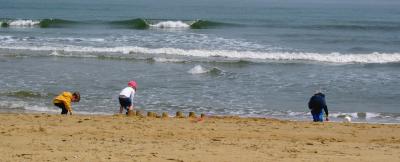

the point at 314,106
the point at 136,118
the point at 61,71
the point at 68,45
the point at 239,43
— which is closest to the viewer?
the point at 136,118

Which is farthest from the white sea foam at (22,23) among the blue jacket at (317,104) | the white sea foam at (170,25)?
the blue jacket at (317,104)

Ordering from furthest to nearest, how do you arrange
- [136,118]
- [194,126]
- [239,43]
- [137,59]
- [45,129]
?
1. [239,43]
2. [137,59]
3. [136,118]
4. [194,126]
5. [45,129]

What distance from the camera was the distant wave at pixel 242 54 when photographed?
2930 cm

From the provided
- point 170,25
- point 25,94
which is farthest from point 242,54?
point 170,25

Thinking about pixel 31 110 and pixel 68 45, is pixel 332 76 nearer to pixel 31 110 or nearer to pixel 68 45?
pixel 31 110

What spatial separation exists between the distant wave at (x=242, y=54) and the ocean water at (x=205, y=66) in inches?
1.8

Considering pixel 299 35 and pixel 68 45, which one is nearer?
pixel 68 45

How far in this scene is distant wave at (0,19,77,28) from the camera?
45.4m

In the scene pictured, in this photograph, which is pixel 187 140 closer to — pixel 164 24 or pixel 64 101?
pixel 64 101

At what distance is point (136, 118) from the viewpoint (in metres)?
13.8

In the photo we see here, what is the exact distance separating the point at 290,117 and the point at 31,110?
20.4ft

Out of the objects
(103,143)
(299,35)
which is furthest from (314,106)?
(299,35)

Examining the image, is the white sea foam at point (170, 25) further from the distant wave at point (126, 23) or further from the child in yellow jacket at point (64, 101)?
the child in yellow jacket at point (64, 101)

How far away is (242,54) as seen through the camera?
3003cm
